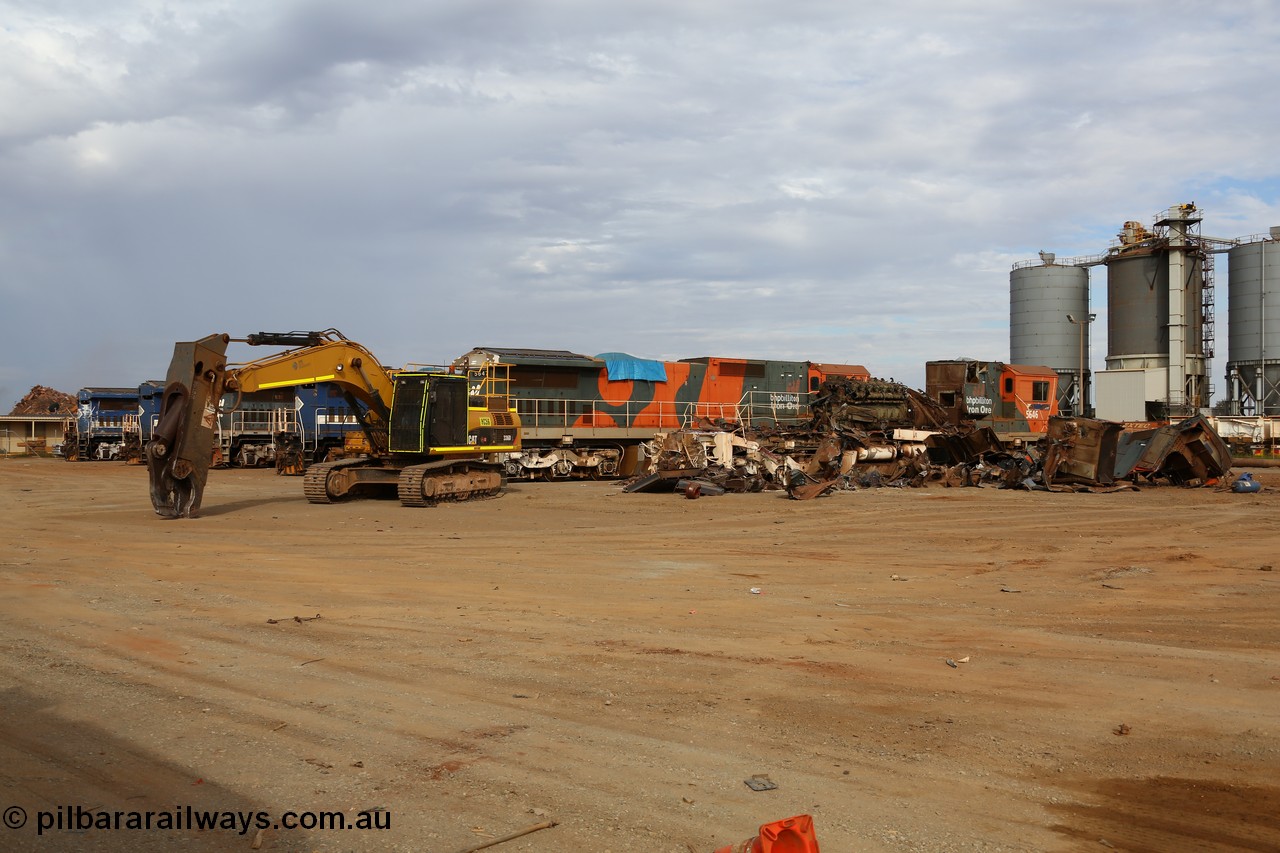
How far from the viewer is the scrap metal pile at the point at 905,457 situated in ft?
83.5

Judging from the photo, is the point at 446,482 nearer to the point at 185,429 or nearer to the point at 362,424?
the point at 362,424

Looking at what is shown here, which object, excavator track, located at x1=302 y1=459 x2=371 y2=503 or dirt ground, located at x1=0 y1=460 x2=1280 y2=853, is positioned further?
excavator track, located at x1=302 y1=459 x2=371 y2=503

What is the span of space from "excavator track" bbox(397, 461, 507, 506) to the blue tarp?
8.17m

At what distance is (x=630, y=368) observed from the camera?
31.3m

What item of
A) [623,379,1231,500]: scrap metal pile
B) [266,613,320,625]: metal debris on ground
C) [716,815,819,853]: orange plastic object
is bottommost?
[266,613,320,625]: metal debris on ground

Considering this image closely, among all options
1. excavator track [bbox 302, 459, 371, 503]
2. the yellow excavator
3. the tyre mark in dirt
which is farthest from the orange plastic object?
excavator track [bbox 302, 459, 371, 503]

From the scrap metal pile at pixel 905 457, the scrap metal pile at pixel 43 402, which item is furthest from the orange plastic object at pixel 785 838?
the scrap metal pile at pixel 43 402

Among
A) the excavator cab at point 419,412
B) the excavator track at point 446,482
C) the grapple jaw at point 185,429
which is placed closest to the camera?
the grapple jaw at point 185,429

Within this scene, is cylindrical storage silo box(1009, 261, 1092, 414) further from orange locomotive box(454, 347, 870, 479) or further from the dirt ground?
the dirt ground

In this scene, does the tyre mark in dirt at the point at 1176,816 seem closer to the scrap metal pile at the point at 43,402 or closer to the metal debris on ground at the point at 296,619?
the metal debris on ground at the point at 296,619

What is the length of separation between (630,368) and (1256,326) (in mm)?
51895

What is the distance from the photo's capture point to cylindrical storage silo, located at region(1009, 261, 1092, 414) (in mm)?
66312

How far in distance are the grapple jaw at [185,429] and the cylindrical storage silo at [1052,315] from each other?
6077 centimetres

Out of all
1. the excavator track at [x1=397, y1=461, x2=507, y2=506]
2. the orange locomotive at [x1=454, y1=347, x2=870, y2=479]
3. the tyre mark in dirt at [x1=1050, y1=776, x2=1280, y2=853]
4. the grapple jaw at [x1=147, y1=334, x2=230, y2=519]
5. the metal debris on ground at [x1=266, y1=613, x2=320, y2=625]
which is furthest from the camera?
the orange locomotive at [x1=454, y1=347, x2=870, y2=479]
